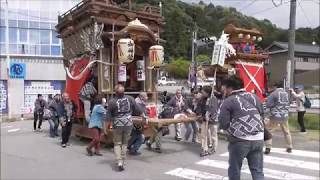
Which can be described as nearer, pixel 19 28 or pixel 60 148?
pixel 60 148

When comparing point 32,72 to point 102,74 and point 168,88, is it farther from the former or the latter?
point 102,74

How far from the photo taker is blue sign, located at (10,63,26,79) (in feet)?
96.9

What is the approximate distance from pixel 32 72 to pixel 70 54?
55.3 feet

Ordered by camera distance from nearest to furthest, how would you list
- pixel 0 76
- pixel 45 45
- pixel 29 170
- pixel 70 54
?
pixel 29 170, pixel 70 54, pixel 0 76, pixel 45 45

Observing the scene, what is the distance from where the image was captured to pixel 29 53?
1225 inches

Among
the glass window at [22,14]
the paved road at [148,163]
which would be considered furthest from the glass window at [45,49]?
the paved road at [148,163]

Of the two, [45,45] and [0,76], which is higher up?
[45,45]

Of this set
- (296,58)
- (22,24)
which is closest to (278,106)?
(22,24)

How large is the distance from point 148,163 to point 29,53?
23.2 meters

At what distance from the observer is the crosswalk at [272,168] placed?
29.3ft

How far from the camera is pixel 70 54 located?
49.9 feet

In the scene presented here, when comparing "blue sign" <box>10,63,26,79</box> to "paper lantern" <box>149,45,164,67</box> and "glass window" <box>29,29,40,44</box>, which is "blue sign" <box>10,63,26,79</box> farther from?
"paper lantern" <box>149,45,164,67</box>

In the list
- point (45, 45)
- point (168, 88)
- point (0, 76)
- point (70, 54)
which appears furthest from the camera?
point (45, 45)

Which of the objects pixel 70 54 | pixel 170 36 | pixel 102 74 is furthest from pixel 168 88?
pixel 102 74
